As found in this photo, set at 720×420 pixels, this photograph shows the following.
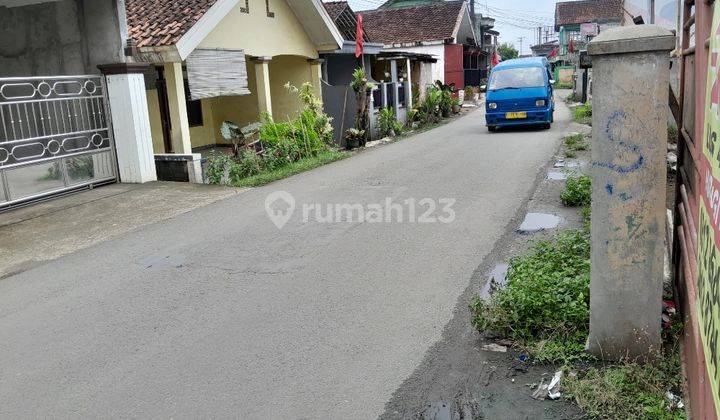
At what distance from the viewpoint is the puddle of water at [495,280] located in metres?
5.17

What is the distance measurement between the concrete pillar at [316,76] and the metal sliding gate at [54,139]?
774 cm

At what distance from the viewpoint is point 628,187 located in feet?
12.6

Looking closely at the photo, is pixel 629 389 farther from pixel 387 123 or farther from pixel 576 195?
pixel 387 123

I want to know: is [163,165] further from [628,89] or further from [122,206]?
[628,89]

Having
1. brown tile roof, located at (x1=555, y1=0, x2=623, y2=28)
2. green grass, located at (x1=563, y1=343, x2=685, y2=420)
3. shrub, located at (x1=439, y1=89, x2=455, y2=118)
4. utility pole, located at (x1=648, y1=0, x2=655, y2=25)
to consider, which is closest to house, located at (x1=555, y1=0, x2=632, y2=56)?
brown tile roof, located at (x1=555, y1=0, x2=623, y2=28)

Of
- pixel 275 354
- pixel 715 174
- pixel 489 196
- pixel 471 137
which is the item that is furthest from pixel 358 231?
pixel 471 137

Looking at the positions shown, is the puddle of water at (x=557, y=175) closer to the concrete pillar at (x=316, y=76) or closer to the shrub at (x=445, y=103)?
the concrete pillar at (x=316, y=76)

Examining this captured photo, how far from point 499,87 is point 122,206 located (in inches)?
496

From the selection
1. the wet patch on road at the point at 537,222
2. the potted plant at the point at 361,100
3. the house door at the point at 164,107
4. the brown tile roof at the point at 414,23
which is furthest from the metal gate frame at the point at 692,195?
the brown tile roof at the point at 414,23

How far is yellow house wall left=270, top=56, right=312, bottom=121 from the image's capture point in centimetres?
1864

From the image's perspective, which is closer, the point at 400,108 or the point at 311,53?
the point at 311,53

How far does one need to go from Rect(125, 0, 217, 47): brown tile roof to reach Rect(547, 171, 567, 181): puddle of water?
24.8ft

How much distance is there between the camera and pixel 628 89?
3.75 metres

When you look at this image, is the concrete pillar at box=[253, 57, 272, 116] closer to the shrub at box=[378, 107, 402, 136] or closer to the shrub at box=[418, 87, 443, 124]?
the shrub at box=[378, 107, 402, 136]
